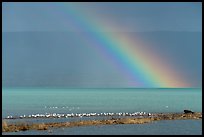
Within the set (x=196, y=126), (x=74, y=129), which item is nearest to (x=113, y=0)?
(x=74, y=129)

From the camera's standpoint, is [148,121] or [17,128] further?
[148,121]

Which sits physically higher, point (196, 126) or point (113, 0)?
point (113, 0)

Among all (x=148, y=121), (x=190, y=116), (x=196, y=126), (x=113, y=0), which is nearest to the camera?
(x=113, y=0)

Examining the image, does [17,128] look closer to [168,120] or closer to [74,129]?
[74,129]

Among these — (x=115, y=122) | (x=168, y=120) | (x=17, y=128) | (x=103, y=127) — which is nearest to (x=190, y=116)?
(x=168, y=120)

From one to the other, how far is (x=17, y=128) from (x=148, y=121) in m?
16.3

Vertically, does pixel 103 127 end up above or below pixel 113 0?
below

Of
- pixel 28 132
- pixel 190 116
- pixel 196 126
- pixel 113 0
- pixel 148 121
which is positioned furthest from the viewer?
pixel 190 116

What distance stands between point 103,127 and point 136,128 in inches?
122

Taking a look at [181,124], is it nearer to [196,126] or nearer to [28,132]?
[196,126]

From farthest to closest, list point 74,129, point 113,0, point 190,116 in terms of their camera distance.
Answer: point 190,116, point 74,129, point 113,0

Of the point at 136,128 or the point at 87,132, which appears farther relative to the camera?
the point at 136,128

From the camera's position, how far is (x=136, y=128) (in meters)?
43.7

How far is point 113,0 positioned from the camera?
20.5 m
